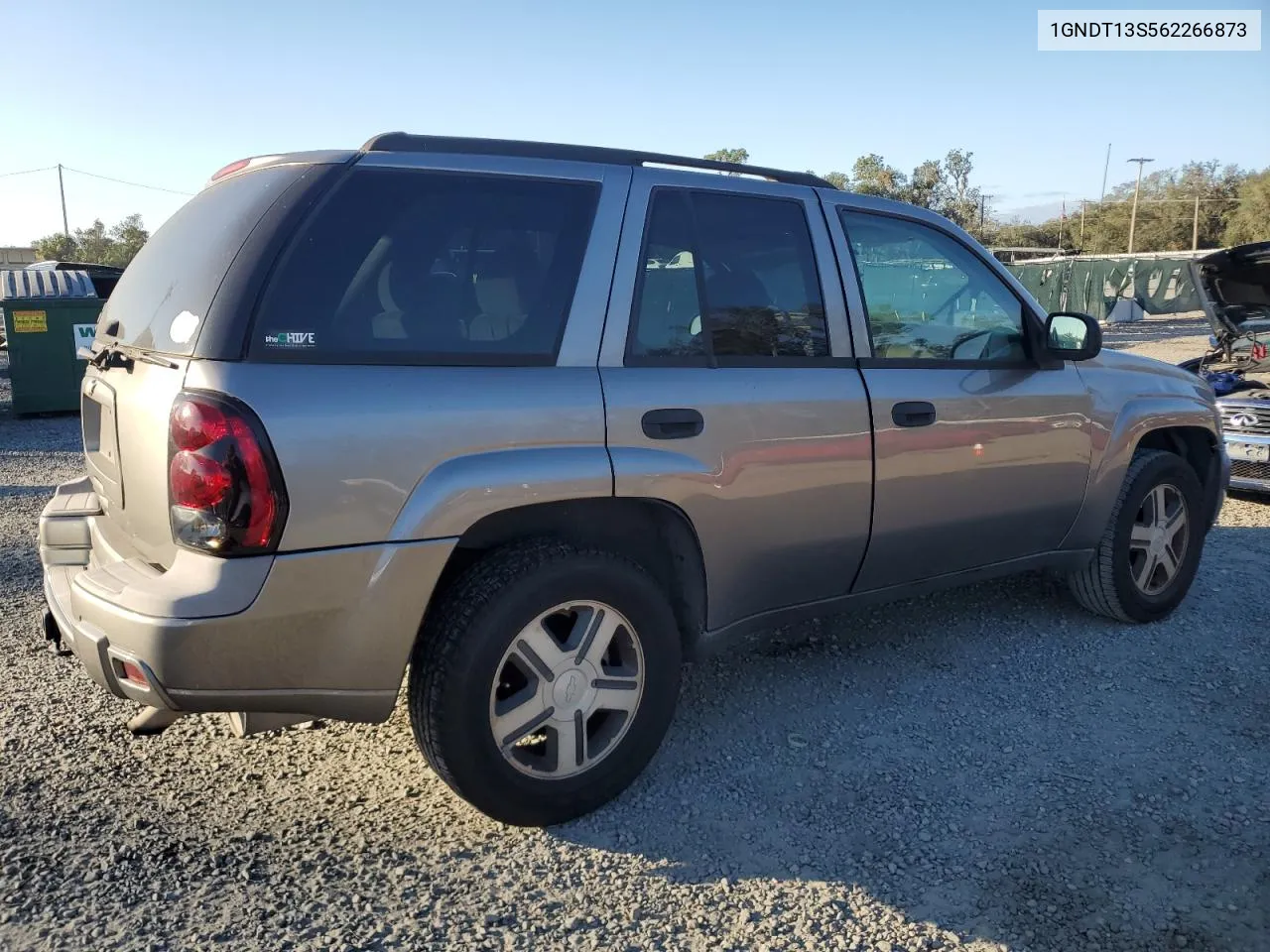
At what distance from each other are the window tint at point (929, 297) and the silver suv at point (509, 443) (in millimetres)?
16

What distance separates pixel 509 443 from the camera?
2.63 metres

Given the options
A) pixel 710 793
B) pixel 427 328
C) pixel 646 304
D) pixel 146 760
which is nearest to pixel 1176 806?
pixel 710 793

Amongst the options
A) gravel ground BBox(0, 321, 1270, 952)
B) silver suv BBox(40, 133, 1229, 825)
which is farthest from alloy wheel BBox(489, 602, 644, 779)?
→ gravel ground BBox(0, 321, 1270, 952)

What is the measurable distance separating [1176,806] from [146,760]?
11.0ft

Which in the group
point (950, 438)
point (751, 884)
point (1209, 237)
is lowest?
point (751, 884)

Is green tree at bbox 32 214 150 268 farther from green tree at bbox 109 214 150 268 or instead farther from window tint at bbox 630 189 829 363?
window tint at bbox 630 189 829 363

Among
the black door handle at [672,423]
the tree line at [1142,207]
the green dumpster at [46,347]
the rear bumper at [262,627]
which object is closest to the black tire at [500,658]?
the rear bumper at [262,627]

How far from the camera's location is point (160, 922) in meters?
2.42

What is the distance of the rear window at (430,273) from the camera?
97.3 inches

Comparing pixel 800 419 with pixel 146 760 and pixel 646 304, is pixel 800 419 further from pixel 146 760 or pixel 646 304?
pixel 146 760

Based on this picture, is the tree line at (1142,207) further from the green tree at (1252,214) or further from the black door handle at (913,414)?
the black door handle at (913,414)

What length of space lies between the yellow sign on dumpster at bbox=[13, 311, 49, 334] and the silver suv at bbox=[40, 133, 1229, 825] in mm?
10197

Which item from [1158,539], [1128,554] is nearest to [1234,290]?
[1158,539]

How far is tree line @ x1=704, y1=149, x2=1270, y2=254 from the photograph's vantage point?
5372cm
